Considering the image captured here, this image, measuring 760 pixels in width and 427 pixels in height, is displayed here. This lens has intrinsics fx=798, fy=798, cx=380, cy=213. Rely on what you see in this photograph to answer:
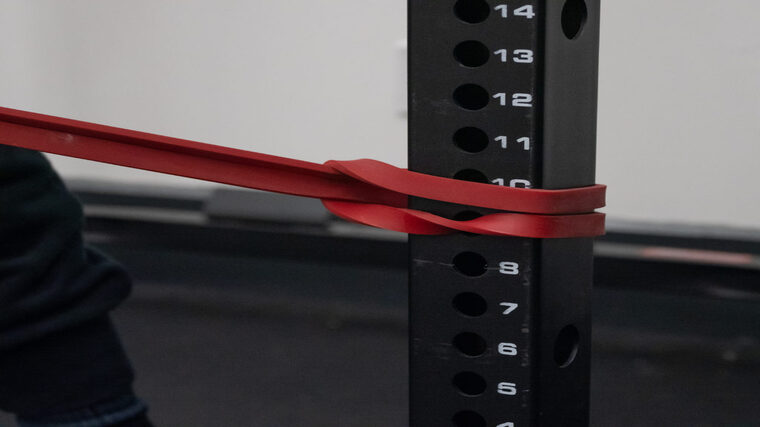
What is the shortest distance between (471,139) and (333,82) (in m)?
1.11

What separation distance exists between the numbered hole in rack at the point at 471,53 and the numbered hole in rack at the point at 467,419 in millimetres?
158

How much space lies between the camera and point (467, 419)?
0.37m

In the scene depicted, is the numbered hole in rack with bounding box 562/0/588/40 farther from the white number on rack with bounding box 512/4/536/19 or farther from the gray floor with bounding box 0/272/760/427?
the gray floor with bounding box 0/272/760/427

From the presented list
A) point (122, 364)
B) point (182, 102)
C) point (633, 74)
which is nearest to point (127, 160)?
point (122, 364)

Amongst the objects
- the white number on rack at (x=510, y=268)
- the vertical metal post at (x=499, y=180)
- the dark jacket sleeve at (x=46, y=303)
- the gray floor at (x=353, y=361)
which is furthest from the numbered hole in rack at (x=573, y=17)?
the gray floor at (x=353, y=361)

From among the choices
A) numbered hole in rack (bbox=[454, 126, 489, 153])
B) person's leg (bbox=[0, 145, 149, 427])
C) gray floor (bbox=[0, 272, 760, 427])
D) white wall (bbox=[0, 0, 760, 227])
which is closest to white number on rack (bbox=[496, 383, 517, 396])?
numbered hole in rack (bbox=[454, 126, 489, 153])

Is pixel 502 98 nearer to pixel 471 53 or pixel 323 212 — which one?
pixel 471 53

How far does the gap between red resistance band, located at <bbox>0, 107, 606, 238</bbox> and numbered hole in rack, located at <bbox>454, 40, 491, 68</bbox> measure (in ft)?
0.17

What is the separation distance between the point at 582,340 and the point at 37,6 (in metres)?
1.54

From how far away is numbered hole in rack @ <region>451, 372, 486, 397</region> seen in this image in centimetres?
37

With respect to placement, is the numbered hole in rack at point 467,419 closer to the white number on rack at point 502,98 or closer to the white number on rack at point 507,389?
the white number on rack at point 507,389

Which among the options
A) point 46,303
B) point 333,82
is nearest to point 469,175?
point 46,303

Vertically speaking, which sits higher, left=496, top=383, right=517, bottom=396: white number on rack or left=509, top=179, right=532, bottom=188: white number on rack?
left=509, top=179, right=532, bottom=188: white number on rack

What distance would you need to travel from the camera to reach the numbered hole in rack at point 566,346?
370 millimetres
